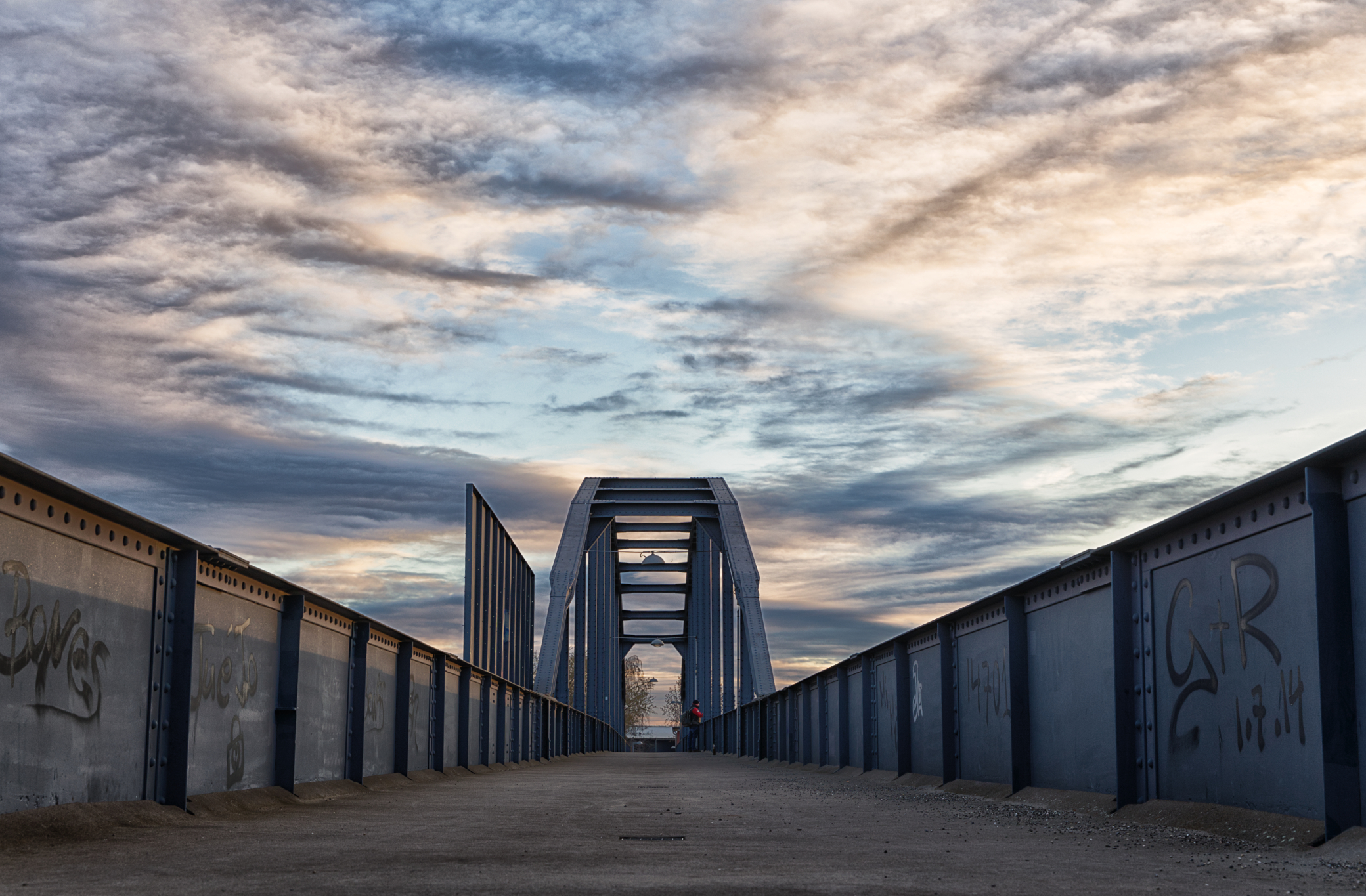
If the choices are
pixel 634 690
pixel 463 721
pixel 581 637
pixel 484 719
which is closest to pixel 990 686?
pixel 463 721

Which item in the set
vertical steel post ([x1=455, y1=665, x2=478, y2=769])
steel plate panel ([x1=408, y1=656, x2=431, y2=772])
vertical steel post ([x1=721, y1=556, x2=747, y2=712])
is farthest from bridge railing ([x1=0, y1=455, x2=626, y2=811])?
vertical steel post ([x1=721, y1=556, x2=747, y2=712])

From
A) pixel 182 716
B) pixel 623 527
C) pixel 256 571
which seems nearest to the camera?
pixel 182 716

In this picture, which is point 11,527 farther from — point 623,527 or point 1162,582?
point 623,527

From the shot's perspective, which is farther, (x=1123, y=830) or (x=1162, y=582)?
(x=1162, y=582)

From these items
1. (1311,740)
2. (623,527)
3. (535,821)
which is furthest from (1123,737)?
(623,527)

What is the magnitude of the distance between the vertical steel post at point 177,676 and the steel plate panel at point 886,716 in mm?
10177

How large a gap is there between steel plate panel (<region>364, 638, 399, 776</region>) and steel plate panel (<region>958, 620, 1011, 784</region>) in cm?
649

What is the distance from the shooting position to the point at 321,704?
12008 millimetres

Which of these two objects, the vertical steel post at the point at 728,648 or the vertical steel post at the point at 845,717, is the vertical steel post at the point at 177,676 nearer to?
the vertical steel post at the point at 845,717

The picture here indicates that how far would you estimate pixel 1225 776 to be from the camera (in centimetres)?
743

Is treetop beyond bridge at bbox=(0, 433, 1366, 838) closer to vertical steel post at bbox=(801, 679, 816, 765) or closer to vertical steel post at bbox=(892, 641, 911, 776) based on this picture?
vertical steel post at bbox=(892, 641, 911, 776)

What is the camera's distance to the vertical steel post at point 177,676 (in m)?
8.40

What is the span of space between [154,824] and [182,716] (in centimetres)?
93

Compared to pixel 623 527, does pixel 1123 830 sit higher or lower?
lower
